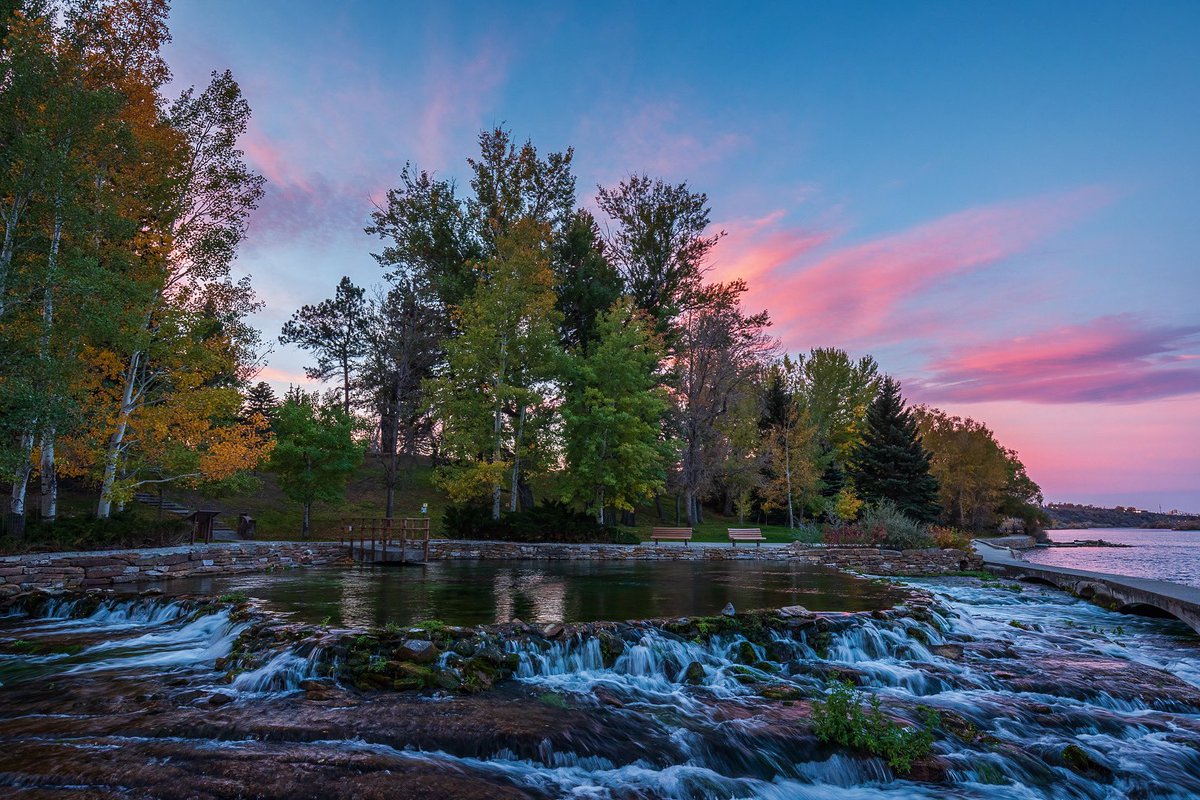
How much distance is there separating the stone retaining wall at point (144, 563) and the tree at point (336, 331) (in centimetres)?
2230

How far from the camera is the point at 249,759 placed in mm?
5625

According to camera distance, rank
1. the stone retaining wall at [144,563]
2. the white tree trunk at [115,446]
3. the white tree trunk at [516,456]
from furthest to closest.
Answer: the white tree trunk at [516,456], the white tree trunk at [115,446], the stone retaining wall at [144,563]

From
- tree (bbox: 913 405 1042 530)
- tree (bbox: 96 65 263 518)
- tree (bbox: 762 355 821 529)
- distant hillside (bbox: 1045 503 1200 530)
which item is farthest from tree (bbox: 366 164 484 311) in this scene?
distant hillside (bbox: 1045 503 1200 530)

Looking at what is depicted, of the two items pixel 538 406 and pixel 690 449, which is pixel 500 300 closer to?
pixel 538 406

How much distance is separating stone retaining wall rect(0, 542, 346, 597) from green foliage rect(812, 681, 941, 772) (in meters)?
17.0

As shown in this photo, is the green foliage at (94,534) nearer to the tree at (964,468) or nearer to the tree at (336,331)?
the tree at (336,331)

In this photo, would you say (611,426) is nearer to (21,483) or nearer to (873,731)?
(21,483)

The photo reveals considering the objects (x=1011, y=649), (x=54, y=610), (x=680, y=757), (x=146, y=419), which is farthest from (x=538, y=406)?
(x=680, y=757)

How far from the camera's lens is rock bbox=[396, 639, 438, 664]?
8284 mm

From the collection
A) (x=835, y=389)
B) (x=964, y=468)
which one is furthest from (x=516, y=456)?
(x=964, y=468)

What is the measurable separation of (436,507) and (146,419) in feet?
67.5

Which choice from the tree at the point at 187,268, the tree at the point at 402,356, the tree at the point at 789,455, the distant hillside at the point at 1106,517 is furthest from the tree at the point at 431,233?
the distant hillside at the point at 1106,517

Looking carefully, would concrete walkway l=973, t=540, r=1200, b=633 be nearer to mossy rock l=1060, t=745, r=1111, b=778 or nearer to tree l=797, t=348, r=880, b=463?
mossy rock l=1060, t=745, r=1111, b=778

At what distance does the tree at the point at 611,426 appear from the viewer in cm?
2869
